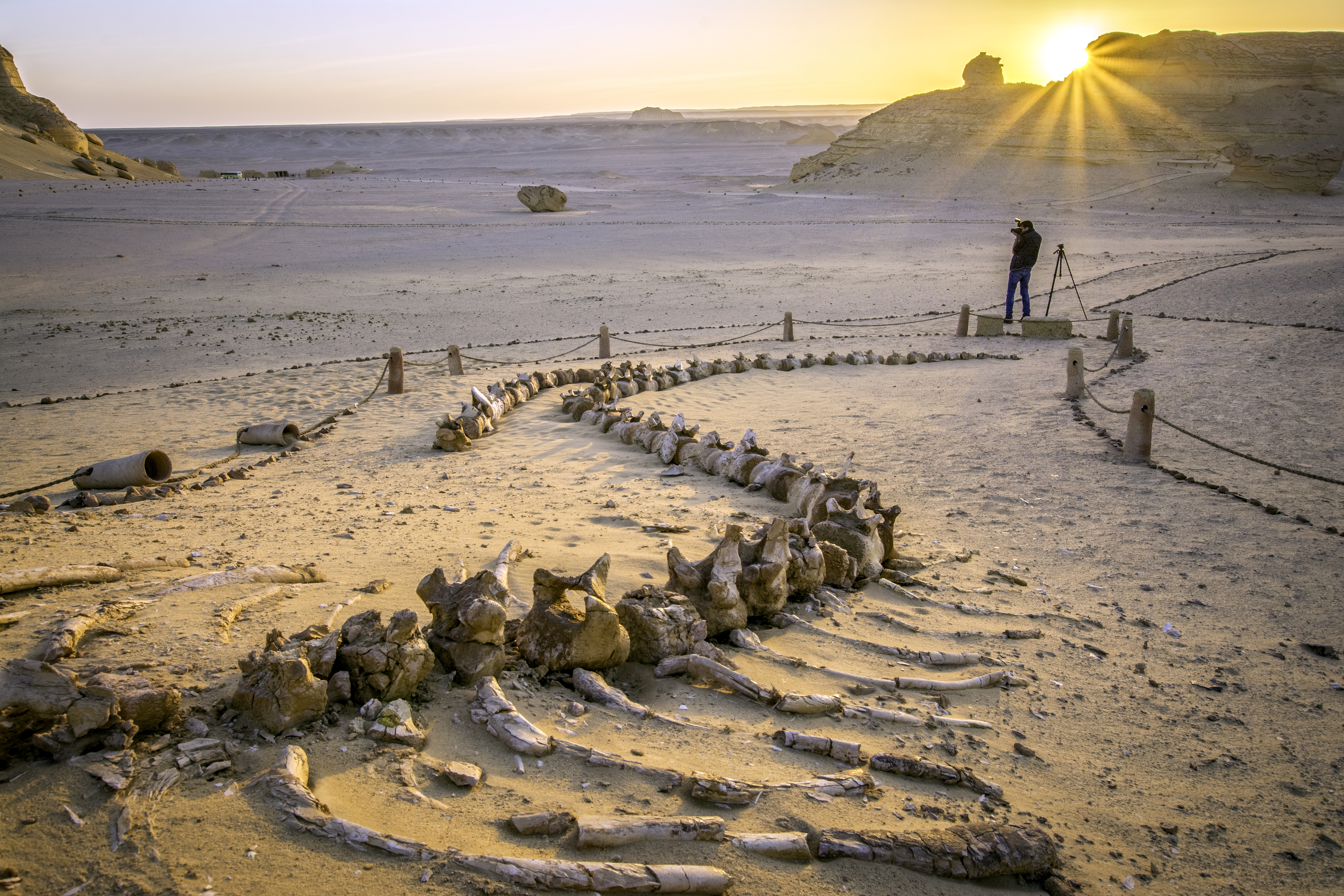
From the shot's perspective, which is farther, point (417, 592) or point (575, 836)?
point (417, 592)

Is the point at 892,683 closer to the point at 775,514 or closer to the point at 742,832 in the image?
the point at 742,832

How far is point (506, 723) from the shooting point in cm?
320

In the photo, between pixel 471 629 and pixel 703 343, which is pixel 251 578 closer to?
pixel 471 629

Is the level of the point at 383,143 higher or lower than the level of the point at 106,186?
higher

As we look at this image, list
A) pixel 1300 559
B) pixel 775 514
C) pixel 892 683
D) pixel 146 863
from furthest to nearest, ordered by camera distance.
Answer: pixel 775 514, pixel 1300 559, pixel 892 683, pixel 146 863

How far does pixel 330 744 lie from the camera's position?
9.81ft

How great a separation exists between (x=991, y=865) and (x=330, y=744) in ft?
7.89

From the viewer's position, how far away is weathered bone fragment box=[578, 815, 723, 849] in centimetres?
259

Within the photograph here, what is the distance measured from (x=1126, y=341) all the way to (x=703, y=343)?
22.6 feet

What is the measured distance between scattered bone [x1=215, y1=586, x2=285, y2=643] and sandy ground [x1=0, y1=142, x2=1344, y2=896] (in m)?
0.06

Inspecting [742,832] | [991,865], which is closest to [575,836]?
[742,832]

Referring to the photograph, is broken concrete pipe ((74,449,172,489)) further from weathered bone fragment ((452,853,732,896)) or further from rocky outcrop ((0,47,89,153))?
rocky outcrop ((0,47,89,153))

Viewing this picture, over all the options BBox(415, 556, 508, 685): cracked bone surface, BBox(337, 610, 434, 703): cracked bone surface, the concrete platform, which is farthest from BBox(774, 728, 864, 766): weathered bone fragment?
the concrete platform

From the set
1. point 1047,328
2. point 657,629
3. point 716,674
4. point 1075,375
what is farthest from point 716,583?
point 1047,328
